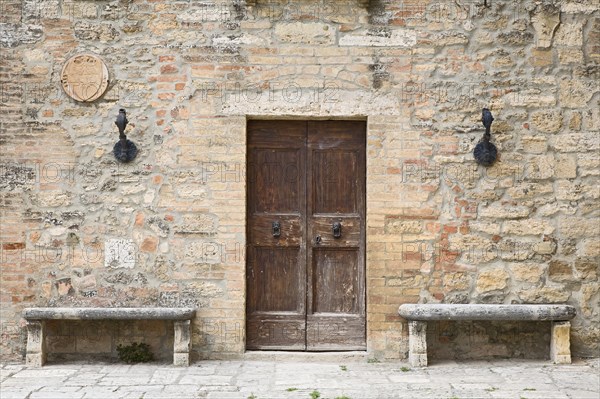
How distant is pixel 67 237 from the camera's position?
226 inches

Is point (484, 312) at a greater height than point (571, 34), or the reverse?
point (571, 34)

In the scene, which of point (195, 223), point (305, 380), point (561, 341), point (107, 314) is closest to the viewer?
point (305, 380)

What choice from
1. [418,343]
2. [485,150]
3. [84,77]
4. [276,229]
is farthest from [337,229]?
[84,77]

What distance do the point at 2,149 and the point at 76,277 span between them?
1327 millimetres

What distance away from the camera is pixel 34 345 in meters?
5.54

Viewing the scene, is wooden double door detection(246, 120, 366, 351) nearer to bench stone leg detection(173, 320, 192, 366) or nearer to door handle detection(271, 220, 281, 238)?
door handle detection(271, 220, 281, 238)

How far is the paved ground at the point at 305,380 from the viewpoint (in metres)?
4.74

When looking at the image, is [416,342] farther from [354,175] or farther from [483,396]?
[354,175]

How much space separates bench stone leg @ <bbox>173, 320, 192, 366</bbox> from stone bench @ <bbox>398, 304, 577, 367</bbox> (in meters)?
1.87

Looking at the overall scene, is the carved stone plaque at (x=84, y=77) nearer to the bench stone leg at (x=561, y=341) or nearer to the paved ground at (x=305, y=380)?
the paved ground at (x=305, y=380)

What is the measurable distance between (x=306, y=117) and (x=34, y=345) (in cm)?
311

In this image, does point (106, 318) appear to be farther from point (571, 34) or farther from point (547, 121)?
point (571, 34)

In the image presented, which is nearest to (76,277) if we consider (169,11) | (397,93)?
(169,11)

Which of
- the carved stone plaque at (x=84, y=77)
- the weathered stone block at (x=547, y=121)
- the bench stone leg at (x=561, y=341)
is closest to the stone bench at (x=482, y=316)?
the bench stone leg at (x=561, y=341)
